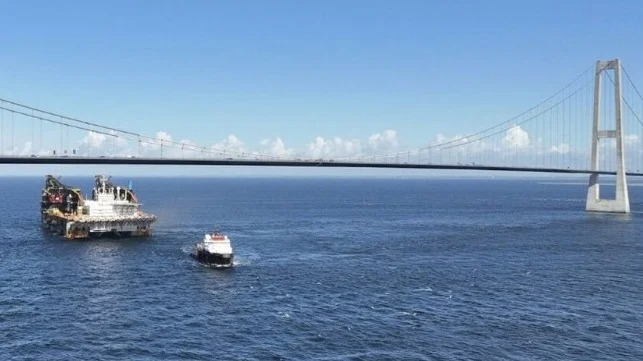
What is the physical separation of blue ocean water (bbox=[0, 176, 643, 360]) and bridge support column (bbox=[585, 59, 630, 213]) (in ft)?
164

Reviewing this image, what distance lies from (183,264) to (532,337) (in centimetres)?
4820

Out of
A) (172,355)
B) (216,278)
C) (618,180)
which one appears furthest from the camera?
(618,180)

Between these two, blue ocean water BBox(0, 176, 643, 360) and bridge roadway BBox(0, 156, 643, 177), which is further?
bridge roadway BBox(0, 156, 643, 177)

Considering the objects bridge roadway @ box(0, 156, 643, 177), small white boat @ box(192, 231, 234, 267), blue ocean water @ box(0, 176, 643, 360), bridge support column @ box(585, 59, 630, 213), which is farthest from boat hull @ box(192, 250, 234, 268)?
bridge support column @ box(585, 59, 630, 213)

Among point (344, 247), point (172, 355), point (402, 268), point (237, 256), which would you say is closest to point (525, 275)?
point (402, 268)

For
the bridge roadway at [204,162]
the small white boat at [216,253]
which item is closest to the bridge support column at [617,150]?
the bridge roadway at [204,162]

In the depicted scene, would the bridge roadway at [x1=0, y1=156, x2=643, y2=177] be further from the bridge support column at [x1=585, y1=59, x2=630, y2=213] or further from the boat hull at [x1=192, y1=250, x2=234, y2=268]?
the boat hull at [x1=192, y1=250, x2=234, y2=268]

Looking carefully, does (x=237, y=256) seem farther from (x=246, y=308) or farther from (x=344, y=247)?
(x=246, y=308)

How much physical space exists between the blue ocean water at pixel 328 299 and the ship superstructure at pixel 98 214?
4.63 metres

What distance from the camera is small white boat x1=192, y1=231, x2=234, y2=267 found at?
79000 mm

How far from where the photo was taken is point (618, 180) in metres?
152

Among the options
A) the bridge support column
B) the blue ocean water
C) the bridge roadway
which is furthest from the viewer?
the bridge support column

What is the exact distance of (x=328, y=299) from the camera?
197ft

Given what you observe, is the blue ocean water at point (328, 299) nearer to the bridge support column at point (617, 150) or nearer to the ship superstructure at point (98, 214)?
the ship superstructure at point (98, 214)
